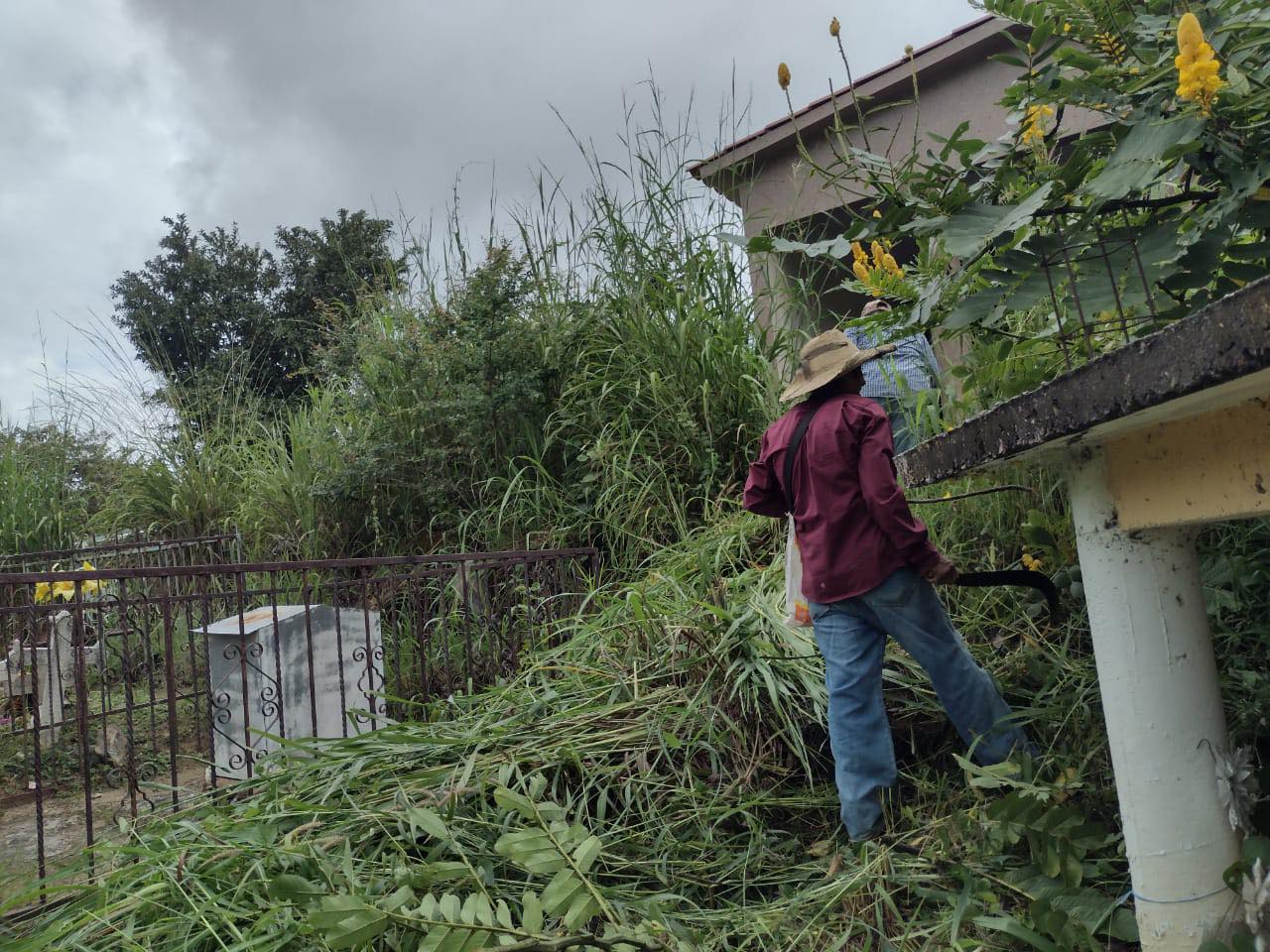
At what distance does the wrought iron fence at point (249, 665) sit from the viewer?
3.87 m

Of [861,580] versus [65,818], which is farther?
[65,818]

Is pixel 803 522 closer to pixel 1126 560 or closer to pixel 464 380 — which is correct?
pixel 1126 560

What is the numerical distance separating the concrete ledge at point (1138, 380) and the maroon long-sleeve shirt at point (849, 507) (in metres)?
1.39

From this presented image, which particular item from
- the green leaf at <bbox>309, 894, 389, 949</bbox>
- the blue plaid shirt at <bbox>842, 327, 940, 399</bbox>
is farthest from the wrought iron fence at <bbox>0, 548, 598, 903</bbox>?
the blue plaid shirt at <bbox>842, 327, 940, 399</bbox>

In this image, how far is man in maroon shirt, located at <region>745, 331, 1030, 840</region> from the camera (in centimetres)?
291

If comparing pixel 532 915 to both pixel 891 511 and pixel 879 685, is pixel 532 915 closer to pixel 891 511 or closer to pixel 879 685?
pixel 879 685

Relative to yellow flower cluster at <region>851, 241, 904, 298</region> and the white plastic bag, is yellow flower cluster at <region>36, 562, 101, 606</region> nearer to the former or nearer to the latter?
the white plastic bag

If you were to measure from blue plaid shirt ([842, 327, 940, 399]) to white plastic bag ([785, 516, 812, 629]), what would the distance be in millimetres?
1168

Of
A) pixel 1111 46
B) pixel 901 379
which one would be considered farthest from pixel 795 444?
pixel 1111 46

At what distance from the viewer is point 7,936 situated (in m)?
2.50

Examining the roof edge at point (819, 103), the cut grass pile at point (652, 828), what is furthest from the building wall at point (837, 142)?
the cut grass pile at point (652, 828)

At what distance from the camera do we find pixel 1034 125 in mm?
1701

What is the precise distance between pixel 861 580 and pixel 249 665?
2.80 m

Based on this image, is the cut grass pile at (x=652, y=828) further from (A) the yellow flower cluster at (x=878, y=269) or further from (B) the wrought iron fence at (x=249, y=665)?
(A) the yellow flower cluster at (x=878, y=269)
